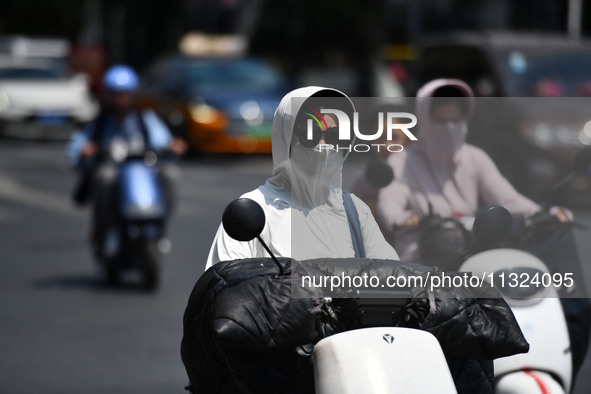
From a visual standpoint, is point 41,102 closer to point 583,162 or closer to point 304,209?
point 583,162

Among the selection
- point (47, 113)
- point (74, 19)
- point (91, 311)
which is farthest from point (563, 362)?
point (74, 19)

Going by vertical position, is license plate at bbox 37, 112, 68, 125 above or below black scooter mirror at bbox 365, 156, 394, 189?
above

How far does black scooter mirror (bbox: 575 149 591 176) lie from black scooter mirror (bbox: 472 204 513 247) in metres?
0.63

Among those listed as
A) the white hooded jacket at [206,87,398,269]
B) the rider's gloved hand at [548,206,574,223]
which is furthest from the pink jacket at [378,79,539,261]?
the white hooded jacket at [206,87,398,269]

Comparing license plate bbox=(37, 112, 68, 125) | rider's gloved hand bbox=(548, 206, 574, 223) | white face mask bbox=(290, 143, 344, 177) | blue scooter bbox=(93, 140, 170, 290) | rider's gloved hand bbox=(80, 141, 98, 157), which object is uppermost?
license plate bbox=(37, 112, 68, 125)

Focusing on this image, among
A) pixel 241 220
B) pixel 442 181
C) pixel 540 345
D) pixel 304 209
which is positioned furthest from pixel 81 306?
pixel 241 220

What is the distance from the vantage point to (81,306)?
8.67 meters

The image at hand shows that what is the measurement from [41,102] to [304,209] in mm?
22565

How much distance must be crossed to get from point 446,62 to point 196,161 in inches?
274

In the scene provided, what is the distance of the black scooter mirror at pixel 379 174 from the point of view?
3352 millimetres

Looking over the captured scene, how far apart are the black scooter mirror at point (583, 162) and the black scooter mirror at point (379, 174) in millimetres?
549

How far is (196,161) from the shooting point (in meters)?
20.4

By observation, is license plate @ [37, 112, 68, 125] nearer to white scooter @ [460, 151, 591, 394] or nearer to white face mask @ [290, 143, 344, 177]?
white scooter @ [460, 151, 591, 394]

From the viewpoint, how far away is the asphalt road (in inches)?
255
